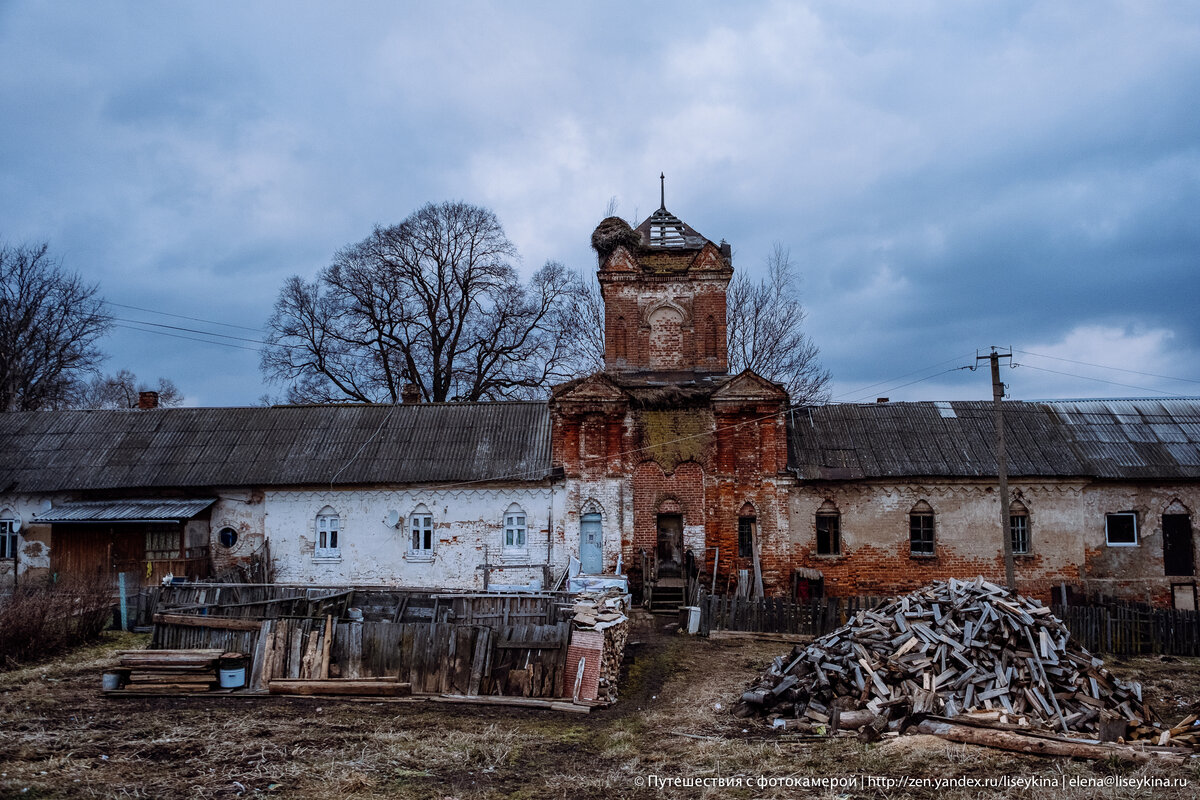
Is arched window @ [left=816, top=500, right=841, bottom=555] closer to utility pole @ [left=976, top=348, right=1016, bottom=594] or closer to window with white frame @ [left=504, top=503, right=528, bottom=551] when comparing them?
utility pole @ [left=976, top=348, right=1016, bottom=594]

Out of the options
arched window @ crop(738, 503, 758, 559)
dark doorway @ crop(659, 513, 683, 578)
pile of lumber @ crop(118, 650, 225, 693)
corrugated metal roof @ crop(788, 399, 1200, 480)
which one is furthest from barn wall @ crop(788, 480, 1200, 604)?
pile of lumber @ crop(118, 650, 225, 693)

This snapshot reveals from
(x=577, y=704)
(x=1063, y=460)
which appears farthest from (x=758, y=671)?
(x=1063, y=460)

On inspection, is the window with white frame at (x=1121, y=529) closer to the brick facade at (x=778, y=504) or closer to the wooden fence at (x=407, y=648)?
the brick facade at (x=778, y=504)

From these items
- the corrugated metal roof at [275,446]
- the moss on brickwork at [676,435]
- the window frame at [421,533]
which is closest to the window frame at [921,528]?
the moss on brickwork at [676,435]

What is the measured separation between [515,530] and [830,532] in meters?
8.12

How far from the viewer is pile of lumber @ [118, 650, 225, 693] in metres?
11.5

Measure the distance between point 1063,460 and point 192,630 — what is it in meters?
20.3

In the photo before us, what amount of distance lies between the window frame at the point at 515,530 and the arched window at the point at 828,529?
7516 mm

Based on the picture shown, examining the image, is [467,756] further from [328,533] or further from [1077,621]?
[328,533]

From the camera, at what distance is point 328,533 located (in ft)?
72.1

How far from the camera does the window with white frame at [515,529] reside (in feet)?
70.4

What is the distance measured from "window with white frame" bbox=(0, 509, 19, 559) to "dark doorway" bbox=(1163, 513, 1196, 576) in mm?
30615

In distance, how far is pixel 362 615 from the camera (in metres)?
15.4

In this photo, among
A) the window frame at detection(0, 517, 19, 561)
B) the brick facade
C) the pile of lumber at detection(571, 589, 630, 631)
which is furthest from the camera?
the window frame at detection(0, 517, 19, 561)
